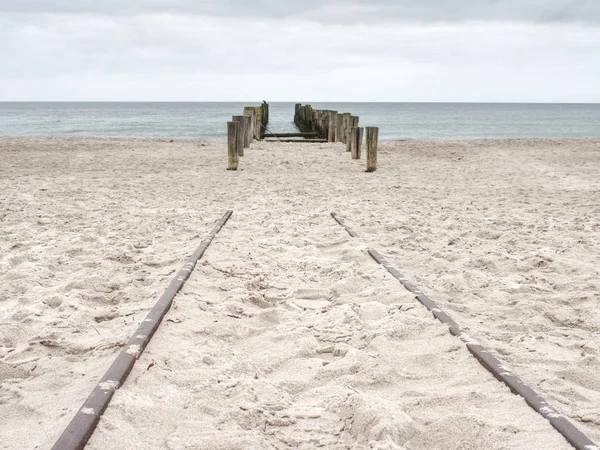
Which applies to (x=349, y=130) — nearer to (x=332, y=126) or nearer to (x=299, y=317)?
(x=332, y=126)

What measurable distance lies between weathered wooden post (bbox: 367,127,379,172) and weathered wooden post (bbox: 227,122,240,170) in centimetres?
245

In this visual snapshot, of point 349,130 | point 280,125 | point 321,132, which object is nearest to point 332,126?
point 349,130

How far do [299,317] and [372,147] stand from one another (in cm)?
780

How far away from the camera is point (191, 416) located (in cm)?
222

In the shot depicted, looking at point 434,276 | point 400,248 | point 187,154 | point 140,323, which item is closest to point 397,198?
point 400,248

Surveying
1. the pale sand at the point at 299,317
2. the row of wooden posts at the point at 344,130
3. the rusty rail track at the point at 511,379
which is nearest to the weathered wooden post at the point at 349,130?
the row of wooden posts at the point at 344,130

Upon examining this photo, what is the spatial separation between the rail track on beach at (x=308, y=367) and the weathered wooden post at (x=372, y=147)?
669cm

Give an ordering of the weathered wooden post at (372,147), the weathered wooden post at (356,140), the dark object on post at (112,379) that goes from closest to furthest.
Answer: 1. the dark object on post at (112,379)
2. the weathered wooden post at (372,147)
3. the weathered wooden post at (356,140)

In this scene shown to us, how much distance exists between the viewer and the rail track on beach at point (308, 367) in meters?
2.12

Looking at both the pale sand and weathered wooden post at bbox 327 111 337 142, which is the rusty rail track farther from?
weathered wooden post at bbox 327 111 337 142

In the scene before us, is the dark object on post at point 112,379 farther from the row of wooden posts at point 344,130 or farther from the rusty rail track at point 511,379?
the row of wooden posts at point 344,130

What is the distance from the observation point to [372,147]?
35.5 feet

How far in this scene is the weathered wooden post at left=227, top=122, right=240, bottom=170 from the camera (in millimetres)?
10461

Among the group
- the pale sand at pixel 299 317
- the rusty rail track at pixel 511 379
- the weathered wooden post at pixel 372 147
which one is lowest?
the pale sand at pixel 299 317
